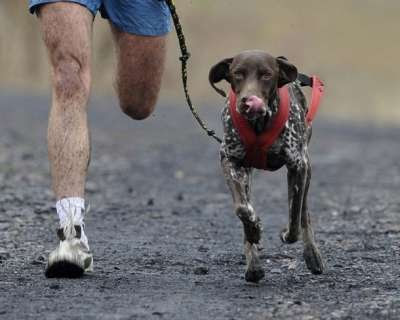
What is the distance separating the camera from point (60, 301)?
5.94 meters

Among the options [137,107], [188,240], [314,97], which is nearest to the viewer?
[314,97]

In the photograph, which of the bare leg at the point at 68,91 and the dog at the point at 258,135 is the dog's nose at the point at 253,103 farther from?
the bare leg at the point at 68,91

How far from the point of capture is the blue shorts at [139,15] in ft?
A: 25.0

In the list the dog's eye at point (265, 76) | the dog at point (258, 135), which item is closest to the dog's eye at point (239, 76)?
the dog at point (258, 135)

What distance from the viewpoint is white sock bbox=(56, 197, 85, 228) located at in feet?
21.9

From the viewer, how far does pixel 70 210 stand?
669 cm

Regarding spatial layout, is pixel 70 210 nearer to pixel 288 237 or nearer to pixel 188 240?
pixel 288 237

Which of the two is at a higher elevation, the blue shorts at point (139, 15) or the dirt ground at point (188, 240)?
the blue shorts at point (139, 15)

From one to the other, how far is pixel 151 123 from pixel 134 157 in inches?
264

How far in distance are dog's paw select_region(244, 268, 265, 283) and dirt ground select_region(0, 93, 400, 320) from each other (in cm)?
6

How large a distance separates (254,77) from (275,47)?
36.3 m

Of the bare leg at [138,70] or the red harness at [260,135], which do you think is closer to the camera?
the red harness at [260,135]

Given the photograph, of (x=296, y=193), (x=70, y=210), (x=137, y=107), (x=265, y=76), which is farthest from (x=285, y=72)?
(x=137, y=107)

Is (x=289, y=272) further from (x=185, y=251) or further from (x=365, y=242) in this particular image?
(x=365, y=242)
